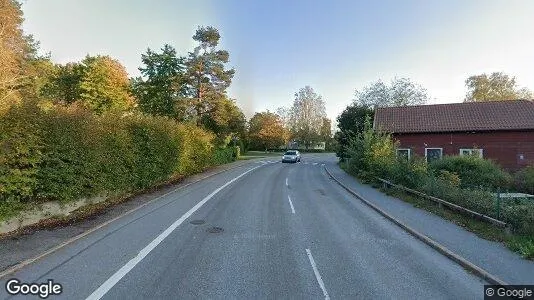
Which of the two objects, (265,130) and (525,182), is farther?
(265,130)

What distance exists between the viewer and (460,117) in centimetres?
2770

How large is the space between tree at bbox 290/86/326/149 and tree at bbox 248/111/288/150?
10.8 m

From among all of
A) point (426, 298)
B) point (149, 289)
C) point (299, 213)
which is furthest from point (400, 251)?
point (149, 289)

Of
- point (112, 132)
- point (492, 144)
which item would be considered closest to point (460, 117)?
point (492, 144)

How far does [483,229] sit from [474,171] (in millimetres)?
11404

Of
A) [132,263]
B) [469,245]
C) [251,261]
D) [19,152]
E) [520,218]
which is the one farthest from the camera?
[520,218]

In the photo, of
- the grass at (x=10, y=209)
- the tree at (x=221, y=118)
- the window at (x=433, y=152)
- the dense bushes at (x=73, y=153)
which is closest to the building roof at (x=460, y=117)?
the window at (x=433, y=152)

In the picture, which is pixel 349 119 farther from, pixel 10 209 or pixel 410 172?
pixel 10 209

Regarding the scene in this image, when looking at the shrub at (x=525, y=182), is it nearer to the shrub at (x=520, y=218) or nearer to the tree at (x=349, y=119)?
the shrub at (x=520, y=218)

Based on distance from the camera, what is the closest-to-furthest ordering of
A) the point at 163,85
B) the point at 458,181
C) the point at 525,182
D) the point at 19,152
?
the point at 19,152
the point at 458,181
the point at 525,182
the point at 163,85

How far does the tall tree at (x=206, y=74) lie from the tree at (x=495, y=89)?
49.5m

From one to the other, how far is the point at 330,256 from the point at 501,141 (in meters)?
25.2

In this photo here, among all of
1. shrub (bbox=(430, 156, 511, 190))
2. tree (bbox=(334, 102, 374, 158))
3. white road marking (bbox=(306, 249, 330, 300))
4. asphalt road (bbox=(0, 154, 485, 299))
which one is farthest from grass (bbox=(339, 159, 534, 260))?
tree (bbox=(334, 102, 374, 158))

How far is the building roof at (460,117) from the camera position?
1011 inches
